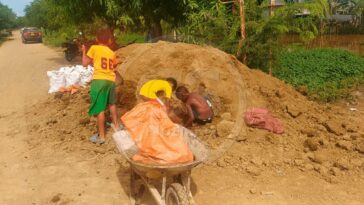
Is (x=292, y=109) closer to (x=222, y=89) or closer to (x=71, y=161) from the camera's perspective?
(x=222, y=89)

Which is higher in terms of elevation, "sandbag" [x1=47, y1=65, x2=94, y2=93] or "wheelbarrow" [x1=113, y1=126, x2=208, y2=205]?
"sandbag" [x1=47, y1=65, x2=94, y2=93]

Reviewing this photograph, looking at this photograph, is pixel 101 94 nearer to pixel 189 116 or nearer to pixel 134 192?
pixel 189 116

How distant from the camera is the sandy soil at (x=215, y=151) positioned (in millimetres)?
4465

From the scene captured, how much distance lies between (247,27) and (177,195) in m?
4.94

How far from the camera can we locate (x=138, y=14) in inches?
363

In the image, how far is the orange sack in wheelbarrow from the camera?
3623mm

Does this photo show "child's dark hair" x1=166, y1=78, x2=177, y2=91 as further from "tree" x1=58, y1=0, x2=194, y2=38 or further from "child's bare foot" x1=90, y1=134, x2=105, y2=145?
"tree" x1=58, y1=0, x2=194, y2=38

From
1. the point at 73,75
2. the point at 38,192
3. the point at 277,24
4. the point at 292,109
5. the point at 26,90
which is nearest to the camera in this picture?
the point at 38,192

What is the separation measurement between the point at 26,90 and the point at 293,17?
6.81 m

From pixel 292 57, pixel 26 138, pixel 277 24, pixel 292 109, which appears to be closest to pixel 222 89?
pixel 292 109

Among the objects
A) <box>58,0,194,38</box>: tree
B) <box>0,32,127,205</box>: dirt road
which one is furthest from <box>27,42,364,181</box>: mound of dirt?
<box>58,0,194,38</box>: tree

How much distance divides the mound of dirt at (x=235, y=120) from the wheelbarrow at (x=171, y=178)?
122 cm

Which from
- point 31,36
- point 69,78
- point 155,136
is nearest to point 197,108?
point 155,136

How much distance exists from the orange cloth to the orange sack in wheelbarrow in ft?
5.53
